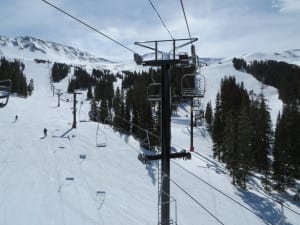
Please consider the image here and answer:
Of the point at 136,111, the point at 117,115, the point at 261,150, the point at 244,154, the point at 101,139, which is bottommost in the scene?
the point at 261,150

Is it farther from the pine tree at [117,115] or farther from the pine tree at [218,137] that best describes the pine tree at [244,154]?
the pine tree at [117,115]

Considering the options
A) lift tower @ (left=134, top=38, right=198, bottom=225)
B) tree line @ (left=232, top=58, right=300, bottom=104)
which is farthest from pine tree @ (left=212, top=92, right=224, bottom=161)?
tree line @ (left=232, top=58, right=300, bottom=104)

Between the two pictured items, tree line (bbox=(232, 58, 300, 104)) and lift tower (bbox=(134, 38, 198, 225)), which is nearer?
lift tower (bbox=(134, 38, 198, 225))

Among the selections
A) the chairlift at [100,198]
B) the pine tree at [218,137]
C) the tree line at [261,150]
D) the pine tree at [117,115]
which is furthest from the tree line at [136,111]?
the tree line at [261,150]

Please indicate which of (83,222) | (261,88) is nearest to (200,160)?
(83,222)

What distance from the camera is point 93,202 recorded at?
21016mm

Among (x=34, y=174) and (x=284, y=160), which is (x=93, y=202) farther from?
(x=284, y=160)

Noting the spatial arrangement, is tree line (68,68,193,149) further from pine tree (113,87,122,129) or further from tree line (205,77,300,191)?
tree line (205,77,300,191)

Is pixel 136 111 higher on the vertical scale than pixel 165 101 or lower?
lower

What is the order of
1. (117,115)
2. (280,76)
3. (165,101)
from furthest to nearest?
(280,76) < (117,115) < (165,101)

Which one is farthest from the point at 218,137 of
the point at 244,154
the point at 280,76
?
the point at 280,76

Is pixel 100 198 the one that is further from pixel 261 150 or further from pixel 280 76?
pixel 280 76

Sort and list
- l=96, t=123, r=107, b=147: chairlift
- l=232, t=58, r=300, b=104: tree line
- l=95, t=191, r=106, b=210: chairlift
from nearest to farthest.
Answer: l=95, t=191, r=106, b=210: chairlift → l=96, t=123, r=107, b=147: chairlift → l=232, t=58, r=300, b=104: tree line

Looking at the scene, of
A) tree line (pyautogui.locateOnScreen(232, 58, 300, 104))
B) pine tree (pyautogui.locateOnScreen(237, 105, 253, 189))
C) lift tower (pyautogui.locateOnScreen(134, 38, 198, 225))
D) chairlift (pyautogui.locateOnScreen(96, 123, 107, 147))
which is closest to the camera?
lift tower (pyautogui.locateOnScreen(134, 38, 198, 225))
